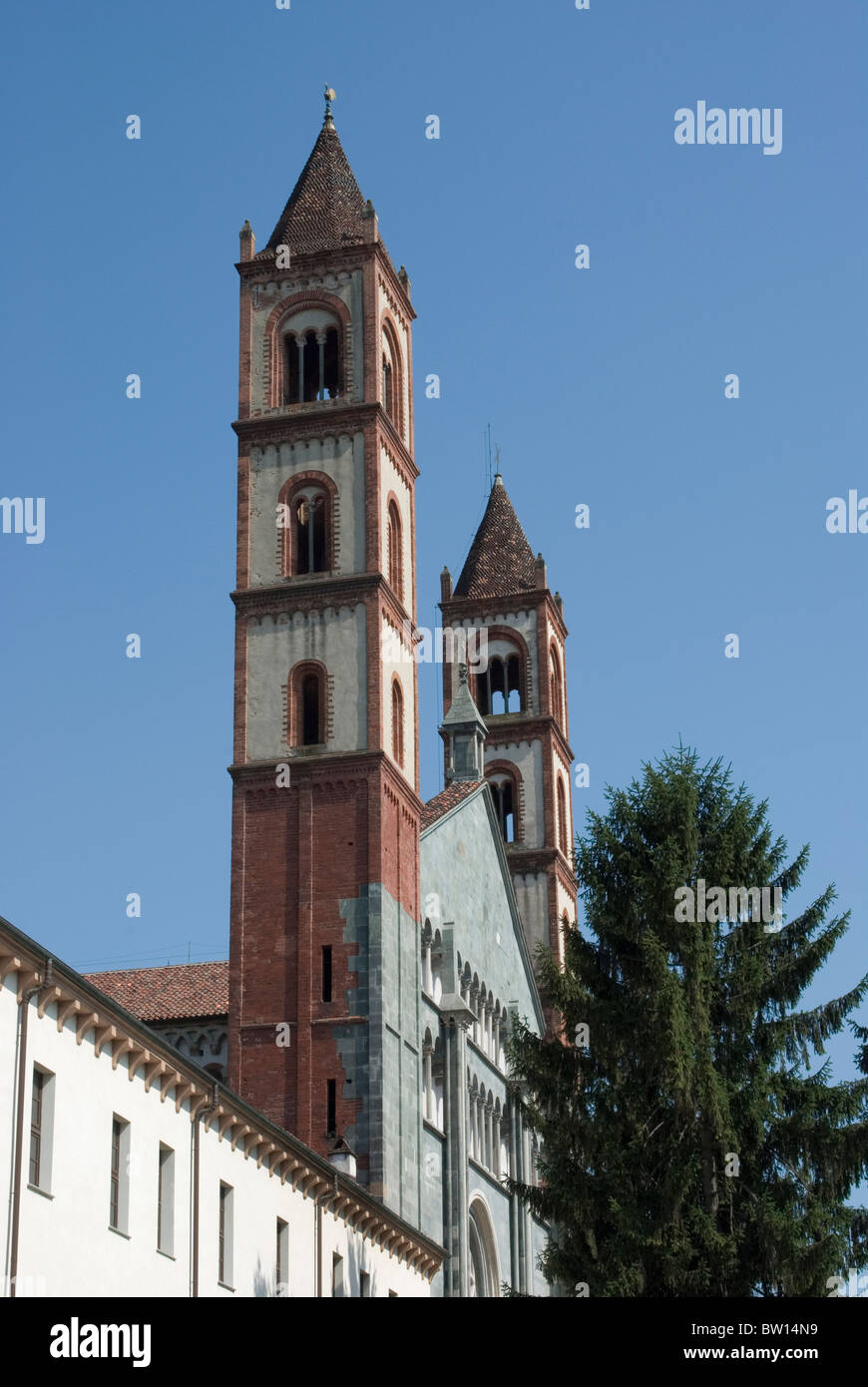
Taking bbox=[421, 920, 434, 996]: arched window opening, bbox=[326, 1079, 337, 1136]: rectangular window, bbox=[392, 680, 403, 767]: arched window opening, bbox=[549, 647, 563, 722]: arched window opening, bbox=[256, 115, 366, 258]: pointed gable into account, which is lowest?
bbox=[326, 1079, 337, 1136]: rectangular window

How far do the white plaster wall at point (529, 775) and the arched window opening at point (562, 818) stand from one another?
37.3 inches

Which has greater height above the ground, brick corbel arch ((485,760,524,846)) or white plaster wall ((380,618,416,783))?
brick corbel arch ((485,760,524,846))

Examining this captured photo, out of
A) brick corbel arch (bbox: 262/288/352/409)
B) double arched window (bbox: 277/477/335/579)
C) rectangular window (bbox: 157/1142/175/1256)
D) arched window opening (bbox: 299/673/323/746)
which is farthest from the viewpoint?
brick corbel arch (bbox: 262/288/352/409)

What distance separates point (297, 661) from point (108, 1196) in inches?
914

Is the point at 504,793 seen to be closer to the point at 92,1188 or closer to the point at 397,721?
the point at 397,721

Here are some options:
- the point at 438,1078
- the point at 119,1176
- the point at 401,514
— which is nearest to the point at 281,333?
the point at 401,514

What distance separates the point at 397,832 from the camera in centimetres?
4553

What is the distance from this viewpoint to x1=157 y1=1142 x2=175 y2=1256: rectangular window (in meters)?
25.7

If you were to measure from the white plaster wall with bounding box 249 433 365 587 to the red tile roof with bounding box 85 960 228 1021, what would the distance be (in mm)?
10226

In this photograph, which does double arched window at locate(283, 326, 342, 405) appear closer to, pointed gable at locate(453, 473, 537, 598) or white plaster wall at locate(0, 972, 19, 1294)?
pointed gable at locate(453, 473, 537, 598)

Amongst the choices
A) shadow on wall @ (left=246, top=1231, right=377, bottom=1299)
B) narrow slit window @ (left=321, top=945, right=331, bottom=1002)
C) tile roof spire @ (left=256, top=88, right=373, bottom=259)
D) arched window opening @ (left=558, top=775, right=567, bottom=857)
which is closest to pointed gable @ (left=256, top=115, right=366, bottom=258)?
tile roof spire @ (left=256, top=88, right=373, bottom=259)
